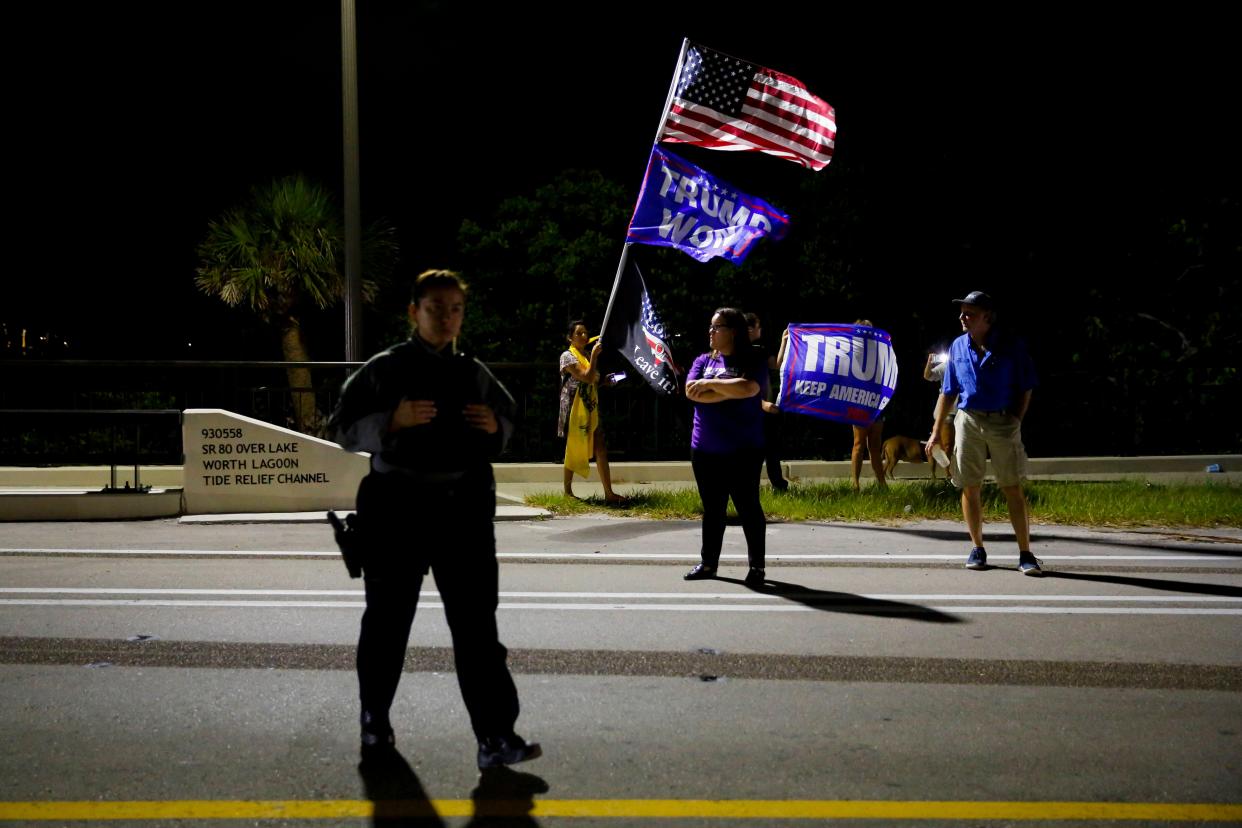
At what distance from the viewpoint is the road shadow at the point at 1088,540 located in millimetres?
9148

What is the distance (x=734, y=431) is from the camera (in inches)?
296

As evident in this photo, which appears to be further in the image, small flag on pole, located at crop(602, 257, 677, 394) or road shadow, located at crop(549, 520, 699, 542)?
small flag on pole, located at crop(602, 257, 677, 394)

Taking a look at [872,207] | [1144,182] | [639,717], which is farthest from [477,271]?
[639,717]

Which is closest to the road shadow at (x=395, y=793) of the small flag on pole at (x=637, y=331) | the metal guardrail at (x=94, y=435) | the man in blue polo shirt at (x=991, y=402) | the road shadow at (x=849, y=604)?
the road shadow at (x=849, y=604)

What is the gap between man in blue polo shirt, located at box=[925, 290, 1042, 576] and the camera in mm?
7684

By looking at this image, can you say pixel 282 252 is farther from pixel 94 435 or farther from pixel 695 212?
pixel 695 212

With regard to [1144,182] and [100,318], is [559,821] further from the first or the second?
[100,318]

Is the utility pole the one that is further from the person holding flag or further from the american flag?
the american flag

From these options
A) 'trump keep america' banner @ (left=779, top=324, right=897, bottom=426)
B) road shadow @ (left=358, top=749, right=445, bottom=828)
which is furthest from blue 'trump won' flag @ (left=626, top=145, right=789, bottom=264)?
A: road shadow @ (left=358, top=749, right=445, bottom=828)

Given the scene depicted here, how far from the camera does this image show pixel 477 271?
21812 mm

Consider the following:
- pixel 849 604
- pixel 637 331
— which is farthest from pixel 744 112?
pixel 849 604

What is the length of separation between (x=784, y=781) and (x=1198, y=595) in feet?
14.4

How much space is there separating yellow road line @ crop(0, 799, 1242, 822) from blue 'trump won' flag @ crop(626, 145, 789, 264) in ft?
23.4

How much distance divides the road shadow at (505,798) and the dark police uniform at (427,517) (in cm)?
15
